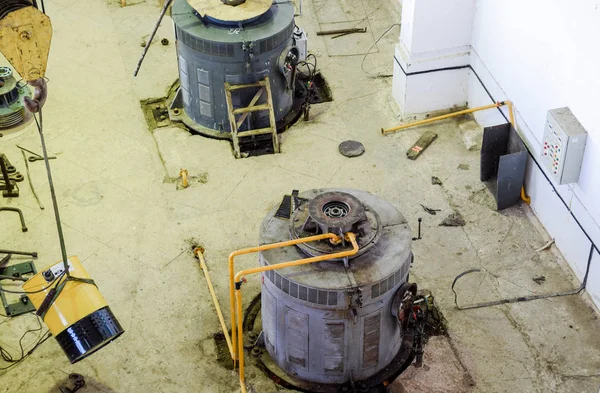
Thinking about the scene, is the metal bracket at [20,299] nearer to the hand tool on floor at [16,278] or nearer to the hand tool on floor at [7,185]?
the hand tool on floor at [16,278]

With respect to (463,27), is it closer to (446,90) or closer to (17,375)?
(446,90)

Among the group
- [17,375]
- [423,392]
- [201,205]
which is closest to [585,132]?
[423,392]

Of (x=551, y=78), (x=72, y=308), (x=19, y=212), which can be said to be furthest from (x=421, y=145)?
(x=72, y=308)

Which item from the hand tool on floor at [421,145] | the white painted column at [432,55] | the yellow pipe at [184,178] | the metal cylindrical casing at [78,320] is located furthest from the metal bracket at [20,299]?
the white painted column at [432,55]

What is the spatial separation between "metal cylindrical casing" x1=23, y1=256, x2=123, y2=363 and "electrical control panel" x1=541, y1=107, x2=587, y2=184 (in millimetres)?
5791

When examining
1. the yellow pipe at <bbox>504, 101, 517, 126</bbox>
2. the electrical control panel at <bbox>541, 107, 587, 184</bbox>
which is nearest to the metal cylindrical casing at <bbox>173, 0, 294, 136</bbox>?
the yellow pipe at <bbox>504, 101, 517, 126</bbox>

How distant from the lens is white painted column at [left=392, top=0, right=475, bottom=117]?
40.9ft

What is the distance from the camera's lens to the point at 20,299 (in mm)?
10422

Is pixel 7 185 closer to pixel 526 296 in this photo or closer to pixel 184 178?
pixel 184 178

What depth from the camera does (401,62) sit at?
1304 cm

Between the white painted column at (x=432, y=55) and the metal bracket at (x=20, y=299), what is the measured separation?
640cm

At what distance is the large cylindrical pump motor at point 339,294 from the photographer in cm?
852

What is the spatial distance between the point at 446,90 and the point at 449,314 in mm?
4481

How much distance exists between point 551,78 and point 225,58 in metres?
4.82
